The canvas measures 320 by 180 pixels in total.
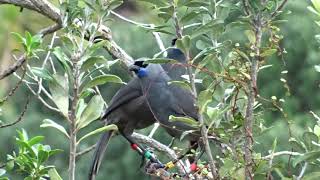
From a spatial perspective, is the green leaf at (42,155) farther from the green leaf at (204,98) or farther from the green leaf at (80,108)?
the green leaf at (204,98)

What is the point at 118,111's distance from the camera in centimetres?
362

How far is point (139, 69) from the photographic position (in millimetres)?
2922

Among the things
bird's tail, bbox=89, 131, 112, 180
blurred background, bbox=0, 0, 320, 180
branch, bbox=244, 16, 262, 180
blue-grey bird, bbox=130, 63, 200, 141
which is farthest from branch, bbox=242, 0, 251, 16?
blurred background, bbox=0, 0, 320, 180

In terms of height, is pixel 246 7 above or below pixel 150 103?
above

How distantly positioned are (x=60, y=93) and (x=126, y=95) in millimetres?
1974

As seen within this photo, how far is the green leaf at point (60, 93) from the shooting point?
61.6 inches

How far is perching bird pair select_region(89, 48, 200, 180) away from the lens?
2.75m

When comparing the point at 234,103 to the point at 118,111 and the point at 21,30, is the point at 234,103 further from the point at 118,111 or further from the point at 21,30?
the point at 21,30

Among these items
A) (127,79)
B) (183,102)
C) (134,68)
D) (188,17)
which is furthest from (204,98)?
(127,79)

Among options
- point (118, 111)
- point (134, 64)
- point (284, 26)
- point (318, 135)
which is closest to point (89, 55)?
point (318, 135)

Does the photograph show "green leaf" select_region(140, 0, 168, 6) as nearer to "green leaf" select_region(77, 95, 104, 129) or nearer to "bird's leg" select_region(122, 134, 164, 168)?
"green leaf" select_region(77, 95, 104, 129)

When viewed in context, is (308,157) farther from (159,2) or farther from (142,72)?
(142,72)

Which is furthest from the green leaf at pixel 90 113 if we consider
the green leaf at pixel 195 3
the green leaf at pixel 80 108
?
the green leaf at pixel 195 3

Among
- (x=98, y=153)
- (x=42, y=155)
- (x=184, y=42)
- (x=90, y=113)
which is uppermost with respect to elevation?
(x=184, y=42)
